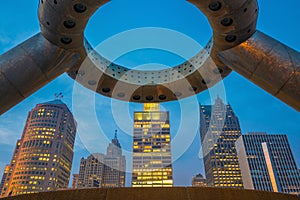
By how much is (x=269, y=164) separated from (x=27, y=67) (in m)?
171

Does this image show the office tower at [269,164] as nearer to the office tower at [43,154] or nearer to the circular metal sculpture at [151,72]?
the office tower at [43,154]

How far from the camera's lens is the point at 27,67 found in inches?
363

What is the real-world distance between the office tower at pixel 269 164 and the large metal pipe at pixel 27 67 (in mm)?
164098

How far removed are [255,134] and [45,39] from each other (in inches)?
6942

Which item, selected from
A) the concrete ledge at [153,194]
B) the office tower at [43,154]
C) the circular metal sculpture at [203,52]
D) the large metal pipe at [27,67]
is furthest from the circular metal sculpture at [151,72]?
the office tower at [43,154]

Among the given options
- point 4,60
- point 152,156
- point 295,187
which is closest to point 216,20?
point 4,60

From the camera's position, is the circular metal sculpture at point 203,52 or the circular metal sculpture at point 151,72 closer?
the circular metal sculpture at point 203,52

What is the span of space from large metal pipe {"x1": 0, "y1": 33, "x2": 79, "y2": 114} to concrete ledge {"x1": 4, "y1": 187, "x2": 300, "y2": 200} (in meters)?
4.65

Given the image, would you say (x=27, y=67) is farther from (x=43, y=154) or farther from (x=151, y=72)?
(x=43, y=154)

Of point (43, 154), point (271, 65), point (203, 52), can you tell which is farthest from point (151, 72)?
point (43, 154)

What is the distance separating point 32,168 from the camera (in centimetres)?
15738

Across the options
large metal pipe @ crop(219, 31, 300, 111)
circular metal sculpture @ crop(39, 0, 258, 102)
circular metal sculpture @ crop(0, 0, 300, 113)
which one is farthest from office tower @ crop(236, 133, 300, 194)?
circular metal sculpture @ crop(0, 0, 300, 113)

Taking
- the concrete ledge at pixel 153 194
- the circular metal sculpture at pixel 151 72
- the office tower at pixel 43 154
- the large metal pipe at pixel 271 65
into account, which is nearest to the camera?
the concrete ledge at pixel 153 194

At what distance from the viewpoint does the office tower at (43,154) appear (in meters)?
154
